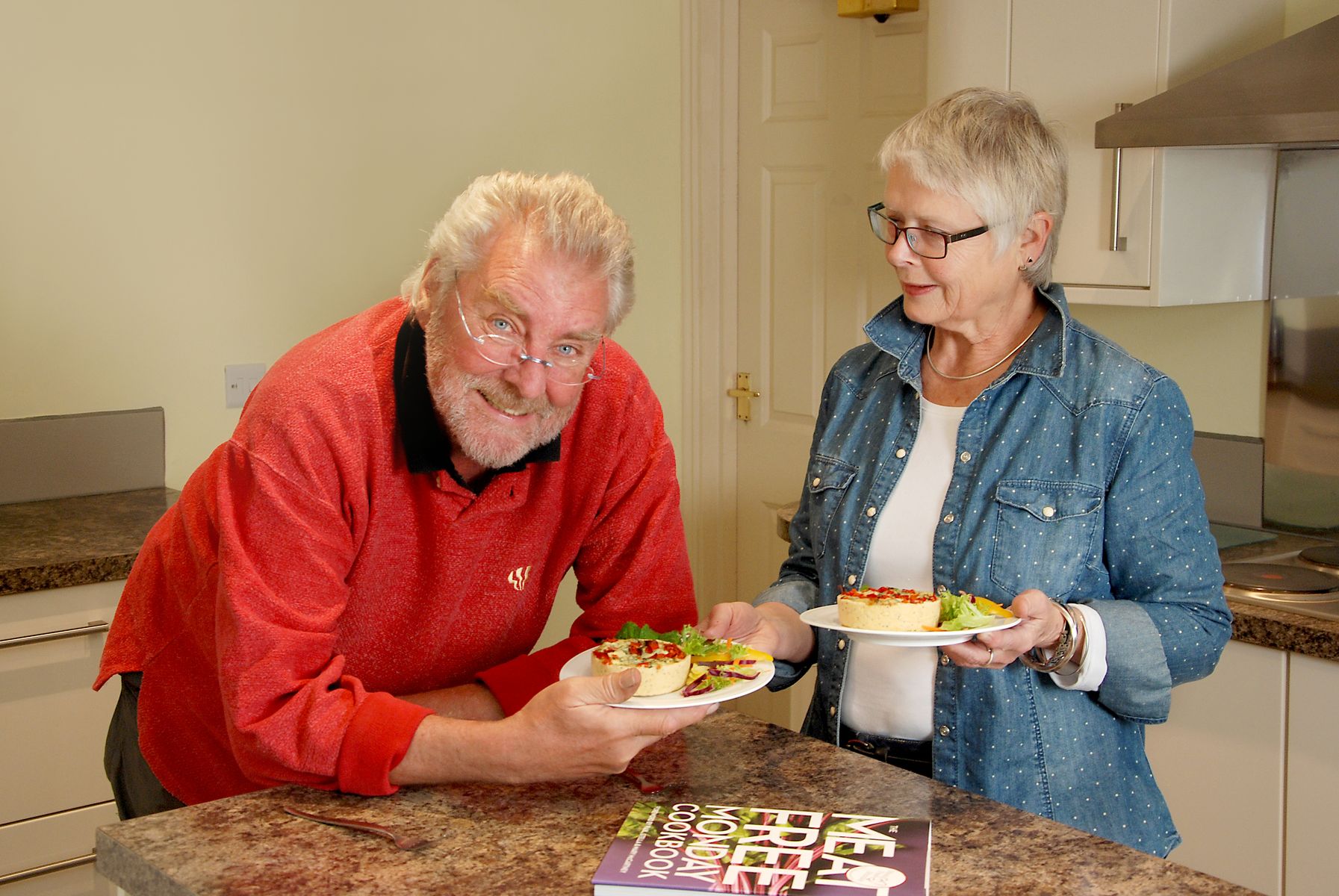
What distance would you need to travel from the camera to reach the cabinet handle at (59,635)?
2.27 m

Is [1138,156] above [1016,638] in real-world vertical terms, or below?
above

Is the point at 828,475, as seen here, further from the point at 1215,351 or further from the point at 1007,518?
the point at 1215,351

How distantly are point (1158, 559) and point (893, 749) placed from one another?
403 mm

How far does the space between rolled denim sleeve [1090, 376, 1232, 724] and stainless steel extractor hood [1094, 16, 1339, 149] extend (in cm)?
81

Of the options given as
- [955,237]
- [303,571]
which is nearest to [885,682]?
[955,237]

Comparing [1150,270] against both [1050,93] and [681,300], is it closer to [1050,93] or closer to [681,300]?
[1050,93]

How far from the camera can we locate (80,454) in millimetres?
2824

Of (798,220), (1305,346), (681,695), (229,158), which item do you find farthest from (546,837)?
(798,220)

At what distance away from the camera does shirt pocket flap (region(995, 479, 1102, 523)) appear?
154cm

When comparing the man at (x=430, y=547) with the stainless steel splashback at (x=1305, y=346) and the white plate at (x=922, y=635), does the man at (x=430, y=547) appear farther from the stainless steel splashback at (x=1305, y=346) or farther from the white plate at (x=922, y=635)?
the stainless steel splashback at (x=1305, y=346)

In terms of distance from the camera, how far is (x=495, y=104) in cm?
339

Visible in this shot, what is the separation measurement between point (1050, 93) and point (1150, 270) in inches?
16.5

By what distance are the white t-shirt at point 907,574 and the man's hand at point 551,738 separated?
1.39ft

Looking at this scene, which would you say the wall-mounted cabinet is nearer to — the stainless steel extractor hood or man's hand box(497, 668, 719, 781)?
the stainless steel extractor hood
